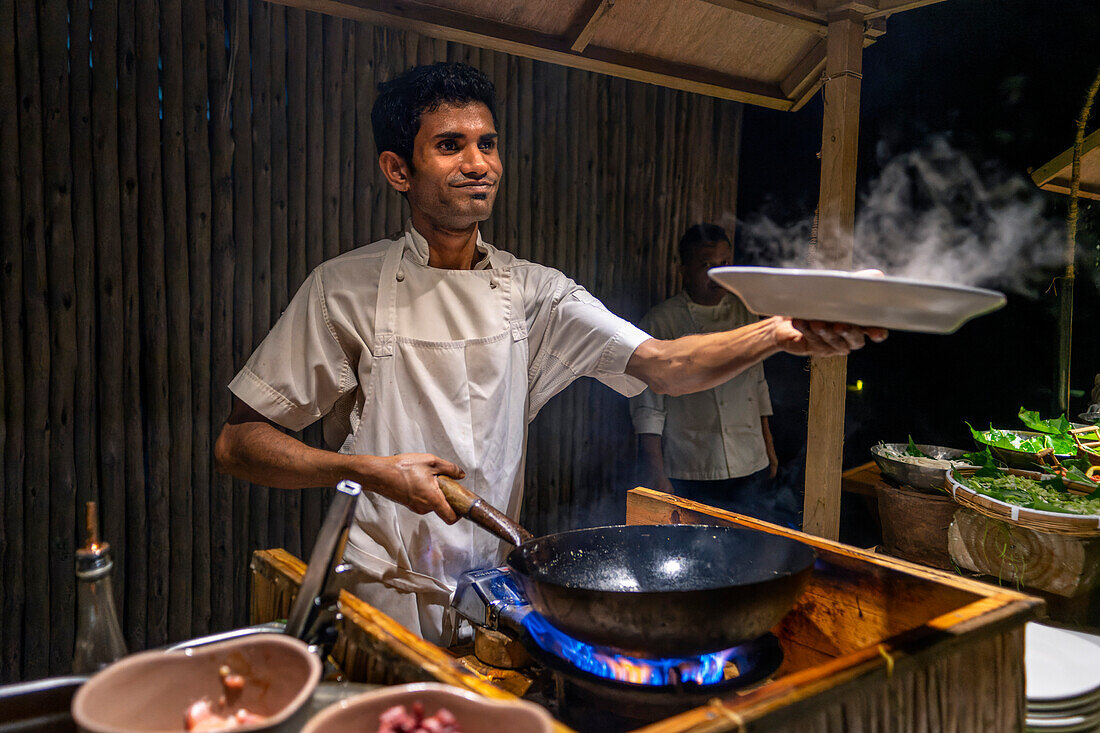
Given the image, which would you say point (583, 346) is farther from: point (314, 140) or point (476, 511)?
point (314, 140)

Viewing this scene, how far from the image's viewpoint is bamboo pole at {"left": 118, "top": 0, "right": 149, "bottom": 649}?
10.1 feet

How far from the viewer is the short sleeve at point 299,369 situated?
1.94 meters

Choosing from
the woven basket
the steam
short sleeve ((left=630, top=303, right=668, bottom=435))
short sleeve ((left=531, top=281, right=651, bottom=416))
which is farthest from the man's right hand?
short sleeve ((left=630, top=303, right=668, bottom=435))

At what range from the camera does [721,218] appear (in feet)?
17.2

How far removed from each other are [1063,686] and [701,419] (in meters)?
3.14

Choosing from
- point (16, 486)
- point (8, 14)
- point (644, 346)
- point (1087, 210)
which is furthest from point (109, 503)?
point (1087, 210)

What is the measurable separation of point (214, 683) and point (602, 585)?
0.87 meters

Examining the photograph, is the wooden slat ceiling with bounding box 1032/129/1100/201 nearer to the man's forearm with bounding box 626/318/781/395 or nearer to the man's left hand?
the man's forearm with bounding box 626/318/781/395

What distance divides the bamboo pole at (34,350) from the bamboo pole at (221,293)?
0.65 m

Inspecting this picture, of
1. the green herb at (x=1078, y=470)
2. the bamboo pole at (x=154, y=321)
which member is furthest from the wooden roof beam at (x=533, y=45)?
the green herb at (x=1078, y=470)

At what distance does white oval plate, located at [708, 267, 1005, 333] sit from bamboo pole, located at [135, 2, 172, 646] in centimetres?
283

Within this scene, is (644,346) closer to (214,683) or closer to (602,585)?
(602,585)

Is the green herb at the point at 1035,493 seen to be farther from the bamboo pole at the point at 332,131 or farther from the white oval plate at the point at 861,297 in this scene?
the bamboo pole at the point at 332,131

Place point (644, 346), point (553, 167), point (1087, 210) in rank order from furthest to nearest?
point (553, 167), point (1087, 210), point (644, 346)
